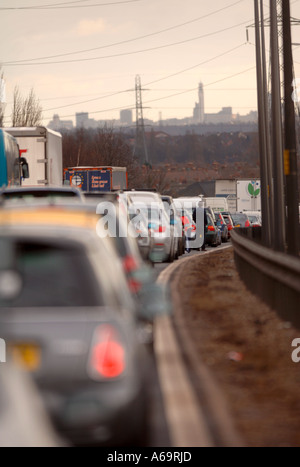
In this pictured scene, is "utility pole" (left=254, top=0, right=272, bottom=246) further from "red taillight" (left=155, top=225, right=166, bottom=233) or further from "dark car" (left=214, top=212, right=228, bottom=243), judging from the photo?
"dark car" (left=214, top=212, right=228, bottom=243)

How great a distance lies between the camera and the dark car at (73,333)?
5.24 m

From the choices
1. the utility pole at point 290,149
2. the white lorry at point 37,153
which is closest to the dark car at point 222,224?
the white lorry at point 37,153

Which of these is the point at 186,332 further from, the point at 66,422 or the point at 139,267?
the point at 66,422

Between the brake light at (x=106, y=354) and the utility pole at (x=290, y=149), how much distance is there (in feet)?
→ 63.0

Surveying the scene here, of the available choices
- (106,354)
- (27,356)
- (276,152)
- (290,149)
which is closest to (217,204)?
(276,152)

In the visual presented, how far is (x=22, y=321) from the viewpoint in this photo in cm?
524

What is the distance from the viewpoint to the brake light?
209 inches

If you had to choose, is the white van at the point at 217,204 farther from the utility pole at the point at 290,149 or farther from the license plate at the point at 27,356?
the license plate at the point at 27,356

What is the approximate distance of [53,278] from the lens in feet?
18.3

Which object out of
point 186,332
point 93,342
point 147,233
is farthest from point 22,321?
point 147,233

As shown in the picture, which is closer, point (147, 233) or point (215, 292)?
point (215, 292)

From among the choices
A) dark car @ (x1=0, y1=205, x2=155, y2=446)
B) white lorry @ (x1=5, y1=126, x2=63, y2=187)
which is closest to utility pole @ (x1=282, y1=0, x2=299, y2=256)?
white lorry @ (x1=5, y1=126, x2=63, y2=187)

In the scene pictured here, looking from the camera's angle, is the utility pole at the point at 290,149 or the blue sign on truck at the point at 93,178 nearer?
the utility pole at the point at 290,149
